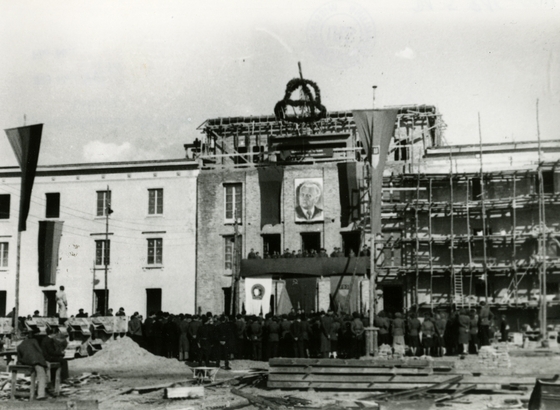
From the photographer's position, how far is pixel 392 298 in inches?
1531

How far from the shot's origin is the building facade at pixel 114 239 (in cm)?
4206

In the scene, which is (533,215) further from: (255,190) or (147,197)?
(147,197)

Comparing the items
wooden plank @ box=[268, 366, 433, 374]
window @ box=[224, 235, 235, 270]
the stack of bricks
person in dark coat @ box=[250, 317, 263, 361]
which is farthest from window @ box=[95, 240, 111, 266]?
wooden plank @ box=[268, 366, 433, 374]

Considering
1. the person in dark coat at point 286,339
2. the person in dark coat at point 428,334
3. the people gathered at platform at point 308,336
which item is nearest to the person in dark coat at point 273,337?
the people gathered at platform at point 308,336

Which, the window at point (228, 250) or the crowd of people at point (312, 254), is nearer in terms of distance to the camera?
the crowd of people at point (312, 254)

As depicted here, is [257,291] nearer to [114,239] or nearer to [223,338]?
[114,239]

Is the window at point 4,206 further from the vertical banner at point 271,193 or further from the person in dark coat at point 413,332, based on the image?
the person in dark coat at point 413,332

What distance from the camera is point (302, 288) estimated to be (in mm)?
35438

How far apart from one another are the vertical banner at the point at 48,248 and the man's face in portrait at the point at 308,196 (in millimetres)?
13788

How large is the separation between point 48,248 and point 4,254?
5887 millimetres

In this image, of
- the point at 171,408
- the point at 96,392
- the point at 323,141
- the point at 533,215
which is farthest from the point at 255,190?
the point at 171,408

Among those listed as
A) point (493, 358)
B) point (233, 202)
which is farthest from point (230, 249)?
point (493, 358)

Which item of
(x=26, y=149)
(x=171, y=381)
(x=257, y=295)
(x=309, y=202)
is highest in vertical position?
(x=309, y=202)

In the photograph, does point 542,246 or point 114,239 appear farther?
point 114,239
